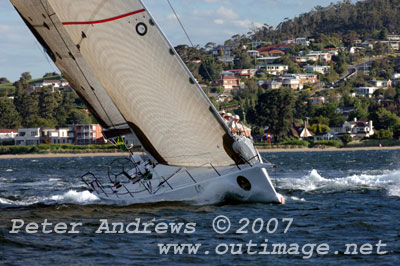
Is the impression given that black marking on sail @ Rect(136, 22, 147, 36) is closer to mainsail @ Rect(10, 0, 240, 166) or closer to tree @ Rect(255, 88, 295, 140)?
mainsail @ Rect(10, 0, 240, 166)

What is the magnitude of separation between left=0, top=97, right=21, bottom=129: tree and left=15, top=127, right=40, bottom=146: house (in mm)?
10547

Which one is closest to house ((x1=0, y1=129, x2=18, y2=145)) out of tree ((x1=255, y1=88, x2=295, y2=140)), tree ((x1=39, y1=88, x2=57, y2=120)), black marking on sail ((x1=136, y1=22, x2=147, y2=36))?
tree ((x1=39, y1=88, x2=57, y2=120))

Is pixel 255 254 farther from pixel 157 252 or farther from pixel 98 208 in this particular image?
pixel 98 208

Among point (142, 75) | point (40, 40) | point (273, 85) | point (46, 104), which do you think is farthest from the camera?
point (273, 85)

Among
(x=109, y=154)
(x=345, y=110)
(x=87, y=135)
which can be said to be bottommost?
(x=345, y=110)

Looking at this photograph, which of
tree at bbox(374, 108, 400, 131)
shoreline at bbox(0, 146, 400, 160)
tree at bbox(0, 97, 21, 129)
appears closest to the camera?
shoreline at bbox(0, 146, 400, 160)

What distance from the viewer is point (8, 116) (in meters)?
145

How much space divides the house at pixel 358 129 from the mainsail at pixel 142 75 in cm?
10603

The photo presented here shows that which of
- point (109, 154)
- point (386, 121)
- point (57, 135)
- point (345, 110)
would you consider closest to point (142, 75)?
point (109, 154)

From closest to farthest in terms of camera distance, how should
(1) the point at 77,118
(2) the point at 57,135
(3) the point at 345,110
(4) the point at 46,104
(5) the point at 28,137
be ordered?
1. (5) the point at 28,137
2. (2) the point at 57,135
3. (1) the point at 77,118
4. (4) the point at 46,104
5. (3) the point at 345,110

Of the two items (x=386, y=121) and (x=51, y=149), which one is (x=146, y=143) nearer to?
(x=51, y=149)

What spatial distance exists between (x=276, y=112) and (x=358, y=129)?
15.4 m

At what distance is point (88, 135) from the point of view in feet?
436

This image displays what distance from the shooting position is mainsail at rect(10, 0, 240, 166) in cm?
1995
